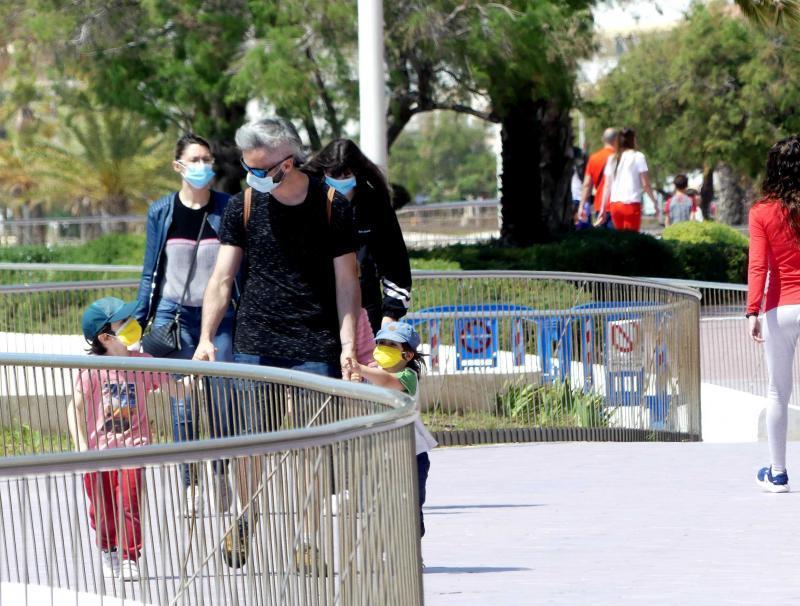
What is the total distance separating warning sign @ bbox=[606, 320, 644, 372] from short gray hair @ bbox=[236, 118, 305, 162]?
4.40 metres

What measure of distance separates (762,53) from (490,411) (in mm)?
34981

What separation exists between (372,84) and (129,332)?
18.1 feet

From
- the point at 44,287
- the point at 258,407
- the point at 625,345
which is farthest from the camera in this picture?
the point at 44,287

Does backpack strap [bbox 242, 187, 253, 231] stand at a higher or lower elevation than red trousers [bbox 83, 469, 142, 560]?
higher

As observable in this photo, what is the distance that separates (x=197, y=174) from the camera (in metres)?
7.27

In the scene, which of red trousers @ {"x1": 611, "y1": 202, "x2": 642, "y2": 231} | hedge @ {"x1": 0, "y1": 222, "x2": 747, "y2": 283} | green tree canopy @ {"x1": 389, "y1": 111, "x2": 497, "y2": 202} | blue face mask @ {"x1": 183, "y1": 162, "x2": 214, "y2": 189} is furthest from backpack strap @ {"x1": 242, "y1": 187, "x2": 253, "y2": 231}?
green tree canopy @ {"x1": 389, "y1": 111, "x2": 497, "y2": 202}

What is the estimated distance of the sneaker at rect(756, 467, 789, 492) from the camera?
7.97 meters

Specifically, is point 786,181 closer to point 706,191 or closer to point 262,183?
point 262,183

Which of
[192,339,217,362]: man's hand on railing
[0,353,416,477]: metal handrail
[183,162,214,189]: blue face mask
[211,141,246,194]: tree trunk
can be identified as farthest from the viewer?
[211,141,246,194]: tree trunk

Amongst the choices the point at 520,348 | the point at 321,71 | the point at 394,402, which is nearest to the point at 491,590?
the point at 394,402

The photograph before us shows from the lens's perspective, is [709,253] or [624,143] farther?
[709,253]

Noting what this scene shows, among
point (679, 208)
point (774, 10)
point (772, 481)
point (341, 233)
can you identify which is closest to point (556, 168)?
point (679, 208)

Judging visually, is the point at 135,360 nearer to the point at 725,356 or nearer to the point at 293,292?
the point at 293,292

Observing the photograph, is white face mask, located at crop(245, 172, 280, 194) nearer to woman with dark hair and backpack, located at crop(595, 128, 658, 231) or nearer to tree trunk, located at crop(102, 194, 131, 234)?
woman with dark hair and backpack, located at crop(595, 128, 658, 231)
